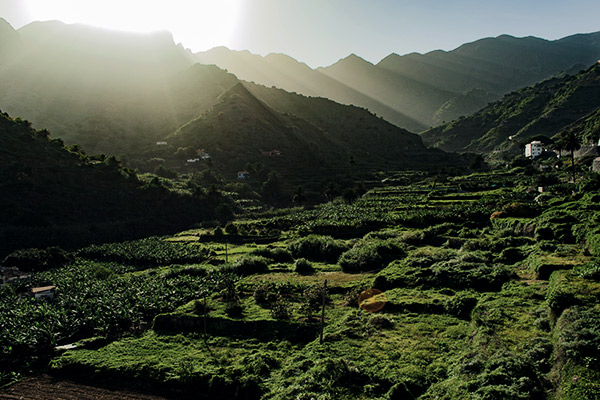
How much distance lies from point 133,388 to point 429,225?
181 ft

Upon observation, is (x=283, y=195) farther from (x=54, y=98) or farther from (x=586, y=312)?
(x=54, y=98)

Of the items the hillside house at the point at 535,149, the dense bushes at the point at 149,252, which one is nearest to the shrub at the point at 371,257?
the dense bushes at the point at 149,252

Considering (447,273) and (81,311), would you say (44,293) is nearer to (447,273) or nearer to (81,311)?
(81,311)

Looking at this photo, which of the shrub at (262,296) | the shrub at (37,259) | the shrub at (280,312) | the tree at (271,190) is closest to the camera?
the shrub at (280,312)

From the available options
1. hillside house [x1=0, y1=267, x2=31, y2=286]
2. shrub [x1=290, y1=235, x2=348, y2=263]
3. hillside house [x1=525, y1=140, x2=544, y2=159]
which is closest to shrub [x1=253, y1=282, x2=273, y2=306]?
shrub [x1=290, y1=235, x2=348, y2=263]

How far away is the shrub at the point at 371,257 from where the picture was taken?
1912 inches

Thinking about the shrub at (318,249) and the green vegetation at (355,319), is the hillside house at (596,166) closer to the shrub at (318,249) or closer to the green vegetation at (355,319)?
the green vegetation at (355,319)

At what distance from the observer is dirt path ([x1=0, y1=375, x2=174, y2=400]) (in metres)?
25.1

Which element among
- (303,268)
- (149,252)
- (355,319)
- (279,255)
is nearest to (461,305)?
(355,319)

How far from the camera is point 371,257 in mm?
48906

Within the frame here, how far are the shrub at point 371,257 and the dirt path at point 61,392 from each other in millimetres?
29650

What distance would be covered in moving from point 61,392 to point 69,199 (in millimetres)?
83095

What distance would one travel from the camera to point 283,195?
129250 millimetres

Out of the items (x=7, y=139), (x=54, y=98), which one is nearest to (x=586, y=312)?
(x=7, y=139)
